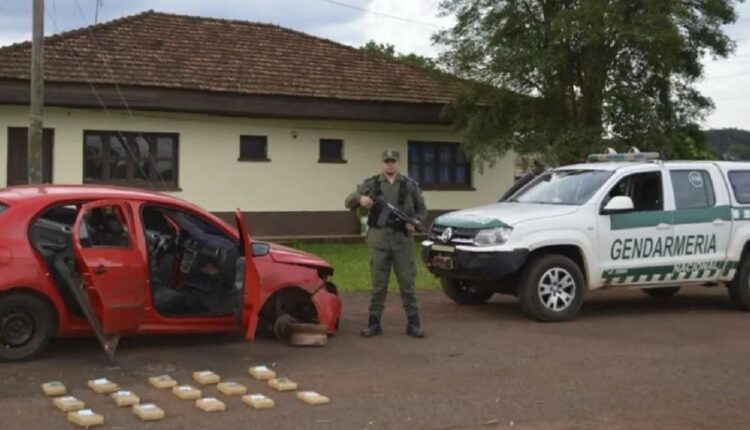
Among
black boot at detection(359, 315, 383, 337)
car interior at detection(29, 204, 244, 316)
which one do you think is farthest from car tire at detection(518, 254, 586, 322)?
car interior at detection(29, 204, 244, 316)

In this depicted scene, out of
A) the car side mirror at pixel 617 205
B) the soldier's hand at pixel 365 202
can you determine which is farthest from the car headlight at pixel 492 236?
the soldier's hand at pixel 365 202

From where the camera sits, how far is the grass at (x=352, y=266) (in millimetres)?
14334

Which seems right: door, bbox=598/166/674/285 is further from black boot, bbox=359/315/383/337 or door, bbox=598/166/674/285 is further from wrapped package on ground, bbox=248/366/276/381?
wrapped package on ground, bbox=248/366/276/381

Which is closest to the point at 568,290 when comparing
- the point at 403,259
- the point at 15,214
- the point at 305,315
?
the point at 403,259

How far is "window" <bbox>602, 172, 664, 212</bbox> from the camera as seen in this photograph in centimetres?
1130

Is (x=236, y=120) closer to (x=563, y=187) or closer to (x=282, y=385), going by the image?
(x=563, y=187)

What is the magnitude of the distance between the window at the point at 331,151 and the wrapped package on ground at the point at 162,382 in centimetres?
1656

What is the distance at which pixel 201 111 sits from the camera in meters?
21.8

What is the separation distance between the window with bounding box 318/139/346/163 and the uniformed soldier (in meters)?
14.4

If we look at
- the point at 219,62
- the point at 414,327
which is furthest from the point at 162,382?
the point at 219,62

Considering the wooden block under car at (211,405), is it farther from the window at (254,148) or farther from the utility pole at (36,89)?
the window at (254,148)

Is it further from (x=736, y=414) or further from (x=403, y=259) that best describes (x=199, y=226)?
(x=736, y=414)

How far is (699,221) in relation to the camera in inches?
450

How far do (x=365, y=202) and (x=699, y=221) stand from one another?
14.6 ft
